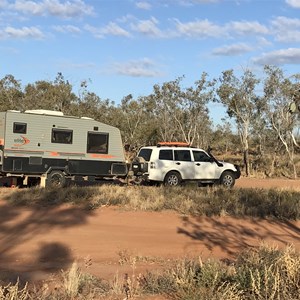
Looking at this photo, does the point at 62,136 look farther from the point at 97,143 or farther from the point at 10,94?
the point at 10,94

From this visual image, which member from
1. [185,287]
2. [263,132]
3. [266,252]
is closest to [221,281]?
[185,287]

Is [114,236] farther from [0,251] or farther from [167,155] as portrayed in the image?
[167,155]

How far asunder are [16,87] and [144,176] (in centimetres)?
2356

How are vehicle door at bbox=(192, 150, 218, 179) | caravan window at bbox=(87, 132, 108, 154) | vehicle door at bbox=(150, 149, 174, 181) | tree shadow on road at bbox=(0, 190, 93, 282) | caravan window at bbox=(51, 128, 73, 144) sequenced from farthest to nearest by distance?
1. vehicle door at bbox=(192, 150, 218, 179)
2. vehicle door at bbox=(150, 149, 174, 181)
3. caravan window at bbox=(87, 132, 108, 154)
4. caravan window at bbox=(51, 128, 73, 144)
5. tree shadow on road at bbox=(0, 190, 93, 282)

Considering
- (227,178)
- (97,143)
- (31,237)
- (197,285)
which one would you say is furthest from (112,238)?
(227,178)

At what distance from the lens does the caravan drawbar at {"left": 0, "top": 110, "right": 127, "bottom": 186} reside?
56.4 ft

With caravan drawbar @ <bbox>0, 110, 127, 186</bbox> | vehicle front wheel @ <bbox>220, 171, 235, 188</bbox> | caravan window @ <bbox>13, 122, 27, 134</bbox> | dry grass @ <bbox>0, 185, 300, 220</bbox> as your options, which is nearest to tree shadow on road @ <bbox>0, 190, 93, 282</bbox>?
dry grass @ <bbox>0, 185, 300, 220</bbox>

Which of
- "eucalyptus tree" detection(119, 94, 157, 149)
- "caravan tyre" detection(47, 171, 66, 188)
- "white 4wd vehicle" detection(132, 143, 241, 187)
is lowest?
"caravan tyre" detection(47, 171, 66, 188)

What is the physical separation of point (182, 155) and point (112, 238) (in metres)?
9.79

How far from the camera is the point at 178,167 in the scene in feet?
63.1

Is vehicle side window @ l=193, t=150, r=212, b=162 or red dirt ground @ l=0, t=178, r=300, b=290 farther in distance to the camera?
vehicle side window @ l=193, t=150, r=212, b=162

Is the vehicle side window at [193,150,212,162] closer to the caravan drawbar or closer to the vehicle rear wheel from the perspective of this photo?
the vehicle rear wheel

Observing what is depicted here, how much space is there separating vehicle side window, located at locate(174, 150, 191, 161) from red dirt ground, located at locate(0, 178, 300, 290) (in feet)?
21.8

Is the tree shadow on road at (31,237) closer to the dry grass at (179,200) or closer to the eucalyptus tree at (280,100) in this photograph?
the dry grass at (179,200)
